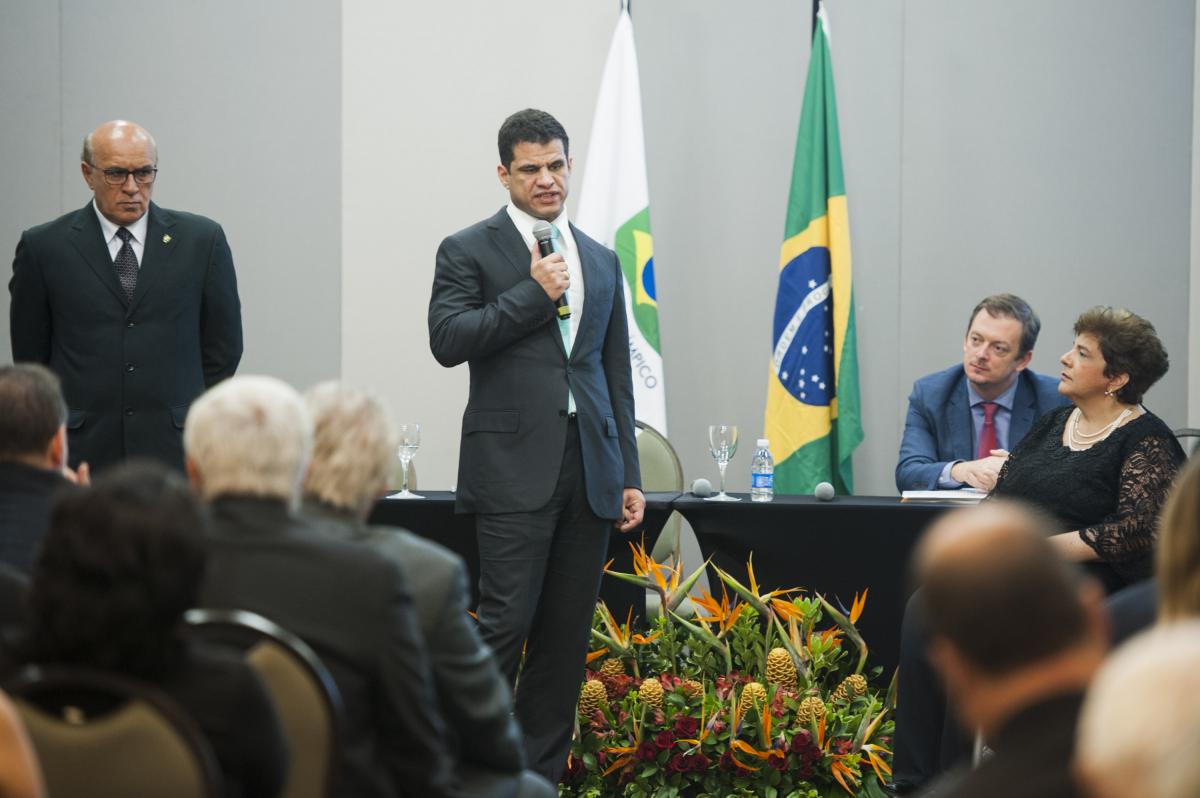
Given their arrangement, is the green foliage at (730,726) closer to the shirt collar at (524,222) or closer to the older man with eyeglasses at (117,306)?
the shirt collar at (524,222)

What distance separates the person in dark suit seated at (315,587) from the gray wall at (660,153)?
422 centimetres

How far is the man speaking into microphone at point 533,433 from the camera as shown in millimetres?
3404

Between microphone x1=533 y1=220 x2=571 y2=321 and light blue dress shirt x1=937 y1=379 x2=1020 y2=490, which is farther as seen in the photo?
light blue dress shirt x1=937 y1=379 x2=1020 y2=490

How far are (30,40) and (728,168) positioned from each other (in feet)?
9.98

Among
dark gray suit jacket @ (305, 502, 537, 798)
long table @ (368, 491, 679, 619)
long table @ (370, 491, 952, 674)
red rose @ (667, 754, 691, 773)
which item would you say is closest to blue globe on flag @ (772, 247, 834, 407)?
long table @ (370, 491, 952, 674)

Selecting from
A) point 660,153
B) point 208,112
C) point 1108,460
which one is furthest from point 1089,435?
point 208,112

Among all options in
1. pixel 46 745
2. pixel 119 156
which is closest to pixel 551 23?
pixel 119 156

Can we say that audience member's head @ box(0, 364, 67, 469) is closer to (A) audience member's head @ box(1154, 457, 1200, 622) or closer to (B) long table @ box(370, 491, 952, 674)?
(A) audience member's head @ box(1154, 457, 1200, 622)

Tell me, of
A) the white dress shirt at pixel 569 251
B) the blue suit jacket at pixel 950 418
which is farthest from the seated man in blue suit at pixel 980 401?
the white dress shirt at pixel 569 251

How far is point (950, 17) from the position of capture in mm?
5836

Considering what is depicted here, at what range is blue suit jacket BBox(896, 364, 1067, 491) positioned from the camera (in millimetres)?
4355

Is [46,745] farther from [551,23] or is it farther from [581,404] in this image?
[551,23]

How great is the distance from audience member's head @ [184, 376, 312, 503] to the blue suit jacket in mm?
2855

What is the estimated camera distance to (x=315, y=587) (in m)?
1.70
